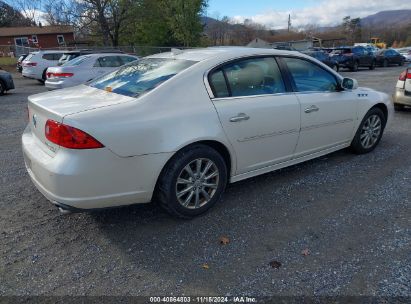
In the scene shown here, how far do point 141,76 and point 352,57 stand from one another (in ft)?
79.6

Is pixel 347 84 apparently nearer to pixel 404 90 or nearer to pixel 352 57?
pixel 404 90

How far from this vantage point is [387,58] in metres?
28.3

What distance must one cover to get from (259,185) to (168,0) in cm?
4246

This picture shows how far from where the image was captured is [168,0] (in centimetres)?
4250

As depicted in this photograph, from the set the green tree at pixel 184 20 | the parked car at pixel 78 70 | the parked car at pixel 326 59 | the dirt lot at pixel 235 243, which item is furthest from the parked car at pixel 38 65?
the green tree at pixel 184 20

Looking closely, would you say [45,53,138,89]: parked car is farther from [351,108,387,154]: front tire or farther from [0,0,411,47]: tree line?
[0,0,411,47]: tree line

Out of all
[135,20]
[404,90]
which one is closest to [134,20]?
[135,20]

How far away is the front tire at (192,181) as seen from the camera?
3309 mm

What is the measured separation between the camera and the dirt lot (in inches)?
105

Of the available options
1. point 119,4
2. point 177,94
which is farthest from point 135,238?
point 119,4

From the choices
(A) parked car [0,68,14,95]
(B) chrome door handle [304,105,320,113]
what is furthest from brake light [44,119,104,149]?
(A) parked car [0,68,14,95]

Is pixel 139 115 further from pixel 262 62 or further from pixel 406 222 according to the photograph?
pixel 406 222

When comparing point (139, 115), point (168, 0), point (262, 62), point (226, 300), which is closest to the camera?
point (226, 300)

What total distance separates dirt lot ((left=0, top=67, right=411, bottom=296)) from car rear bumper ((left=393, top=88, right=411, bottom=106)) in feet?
14.6
